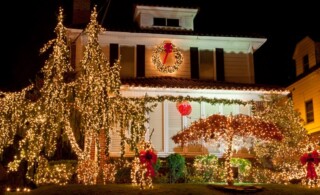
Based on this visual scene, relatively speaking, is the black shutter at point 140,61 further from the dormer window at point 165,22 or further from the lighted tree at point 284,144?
the lighted tree at point 284,144

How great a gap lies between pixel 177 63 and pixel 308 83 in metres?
8.60

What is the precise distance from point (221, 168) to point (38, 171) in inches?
298

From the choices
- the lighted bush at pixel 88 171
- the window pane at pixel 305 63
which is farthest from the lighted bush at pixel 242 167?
the window pane at pixel 305 63

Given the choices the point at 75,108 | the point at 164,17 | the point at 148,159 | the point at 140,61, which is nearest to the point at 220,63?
the point at 164,17

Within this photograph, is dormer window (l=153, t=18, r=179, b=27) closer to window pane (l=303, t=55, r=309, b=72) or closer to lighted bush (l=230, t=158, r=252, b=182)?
window pane (l=303, t=55, r=309, b=72)

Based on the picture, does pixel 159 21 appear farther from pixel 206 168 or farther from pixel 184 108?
pixel 206 168

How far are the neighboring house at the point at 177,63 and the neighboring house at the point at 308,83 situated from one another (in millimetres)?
3906

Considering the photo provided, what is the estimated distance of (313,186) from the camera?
16.8 m

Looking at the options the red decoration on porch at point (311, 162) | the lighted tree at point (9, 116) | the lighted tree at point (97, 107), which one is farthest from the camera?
the red decoration on porch at point (311, 162)

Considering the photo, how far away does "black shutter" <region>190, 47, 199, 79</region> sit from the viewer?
82.4 ft

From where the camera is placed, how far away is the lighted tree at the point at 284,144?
63.5ft

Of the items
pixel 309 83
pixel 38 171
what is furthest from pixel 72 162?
pixel 309 83

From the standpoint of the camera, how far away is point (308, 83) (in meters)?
28.1

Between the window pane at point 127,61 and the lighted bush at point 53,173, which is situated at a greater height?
the window pane at point 127,61
